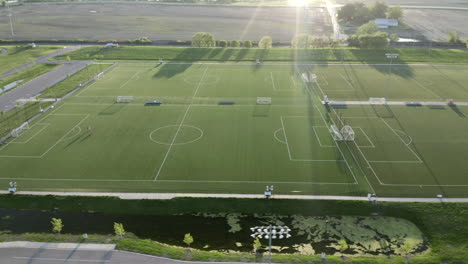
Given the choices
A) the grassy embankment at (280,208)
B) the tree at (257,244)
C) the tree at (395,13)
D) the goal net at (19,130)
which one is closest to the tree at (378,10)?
the tree at (395,13)

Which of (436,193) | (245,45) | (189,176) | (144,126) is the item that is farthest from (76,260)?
(245,45)

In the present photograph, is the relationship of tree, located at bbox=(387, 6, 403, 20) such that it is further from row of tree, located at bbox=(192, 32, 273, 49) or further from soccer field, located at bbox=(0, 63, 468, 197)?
soccer field, located at bbox=(0, 63, 468, 197)

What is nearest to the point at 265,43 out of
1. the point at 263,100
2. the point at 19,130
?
the point at 263,100

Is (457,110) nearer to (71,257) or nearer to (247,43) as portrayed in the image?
(71,257)

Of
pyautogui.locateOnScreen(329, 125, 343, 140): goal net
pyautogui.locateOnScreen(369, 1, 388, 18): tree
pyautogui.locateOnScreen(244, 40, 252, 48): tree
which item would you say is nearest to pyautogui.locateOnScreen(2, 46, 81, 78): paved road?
pyautogui.locateOnScreen(244, 40, 252, 48): tree

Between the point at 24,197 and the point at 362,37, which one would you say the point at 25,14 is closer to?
the point at 362,37
